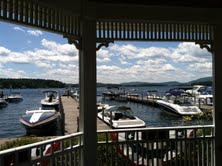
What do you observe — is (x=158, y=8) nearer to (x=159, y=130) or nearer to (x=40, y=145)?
(x=159, y=130)

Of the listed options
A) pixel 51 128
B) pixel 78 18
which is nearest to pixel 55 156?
pixel 78 18

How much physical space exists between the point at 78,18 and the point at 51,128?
1956 centimetres

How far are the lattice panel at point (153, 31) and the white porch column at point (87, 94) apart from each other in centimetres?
23

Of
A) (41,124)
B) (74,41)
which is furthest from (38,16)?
(41,124)

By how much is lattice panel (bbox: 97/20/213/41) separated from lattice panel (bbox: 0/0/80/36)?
0.41m

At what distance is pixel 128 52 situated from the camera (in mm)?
51594

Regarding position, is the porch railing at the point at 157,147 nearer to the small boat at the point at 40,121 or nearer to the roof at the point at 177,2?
the roof at the point at 177,2

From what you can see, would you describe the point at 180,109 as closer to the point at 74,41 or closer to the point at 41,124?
the point at 41,124

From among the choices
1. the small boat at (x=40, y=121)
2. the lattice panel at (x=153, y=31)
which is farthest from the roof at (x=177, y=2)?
the small boat at (x=40, y=121)

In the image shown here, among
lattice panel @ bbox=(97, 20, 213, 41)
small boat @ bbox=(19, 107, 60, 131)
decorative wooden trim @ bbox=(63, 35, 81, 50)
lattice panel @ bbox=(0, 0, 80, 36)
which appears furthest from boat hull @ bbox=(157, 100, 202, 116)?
lattice panel @ bbox=(0, 0, 80, 36)

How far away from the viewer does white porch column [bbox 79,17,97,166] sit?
3.24 metres

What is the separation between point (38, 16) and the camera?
275 centimetres

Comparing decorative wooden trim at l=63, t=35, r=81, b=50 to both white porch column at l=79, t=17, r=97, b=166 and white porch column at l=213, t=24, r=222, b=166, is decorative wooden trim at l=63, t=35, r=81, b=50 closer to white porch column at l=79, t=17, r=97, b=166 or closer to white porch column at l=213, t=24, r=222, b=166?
white porch column at l=79, t=17, r=97, b=166

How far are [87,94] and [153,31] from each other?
1.13 m
